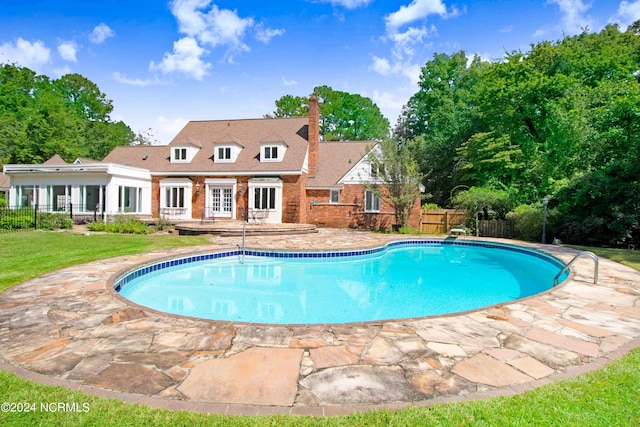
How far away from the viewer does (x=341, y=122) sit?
45688 mm

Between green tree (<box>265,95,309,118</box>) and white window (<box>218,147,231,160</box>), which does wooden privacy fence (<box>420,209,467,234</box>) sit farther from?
green tree (<box>265,95,309,118</box>)

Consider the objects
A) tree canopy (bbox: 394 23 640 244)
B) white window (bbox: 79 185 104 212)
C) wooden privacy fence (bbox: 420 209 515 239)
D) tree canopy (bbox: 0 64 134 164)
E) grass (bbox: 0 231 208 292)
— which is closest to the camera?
grass (bbox: 0 231 208 292)

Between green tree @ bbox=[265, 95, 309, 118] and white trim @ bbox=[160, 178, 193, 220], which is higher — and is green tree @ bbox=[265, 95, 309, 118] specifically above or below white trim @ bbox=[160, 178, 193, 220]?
above

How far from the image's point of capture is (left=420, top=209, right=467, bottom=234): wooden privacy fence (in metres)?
19.5

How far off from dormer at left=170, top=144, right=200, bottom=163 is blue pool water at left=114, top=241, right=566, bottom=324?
47.2ft

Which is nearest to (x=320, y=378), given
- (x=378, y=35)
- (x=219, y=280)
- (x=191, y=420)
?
(x=191, y=420)

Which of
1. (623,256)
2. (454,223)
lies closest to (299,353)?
(623,256)

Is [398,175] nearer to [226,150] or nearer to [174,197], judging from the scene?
[226,150]

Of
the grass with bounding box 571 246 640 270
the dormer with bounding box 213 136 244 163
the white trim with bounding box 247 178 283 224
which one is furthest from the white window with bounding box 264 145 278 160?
the grass with bounding box 571 246 640 270

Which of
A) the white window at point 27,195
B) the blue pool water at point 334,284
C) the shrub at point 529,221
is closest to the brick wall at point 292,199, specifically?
the blue pool water at point 334,284

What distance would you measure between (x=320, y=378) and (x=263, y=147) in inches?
821

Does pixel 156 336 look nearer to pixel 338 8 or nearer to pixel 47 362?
pixel 47 362

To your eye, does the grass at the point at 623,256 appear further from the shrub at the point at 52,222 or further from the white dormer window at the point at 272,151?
the shrub at the point at 52,222

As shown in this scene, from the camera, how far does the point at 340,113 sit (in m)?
45.4
